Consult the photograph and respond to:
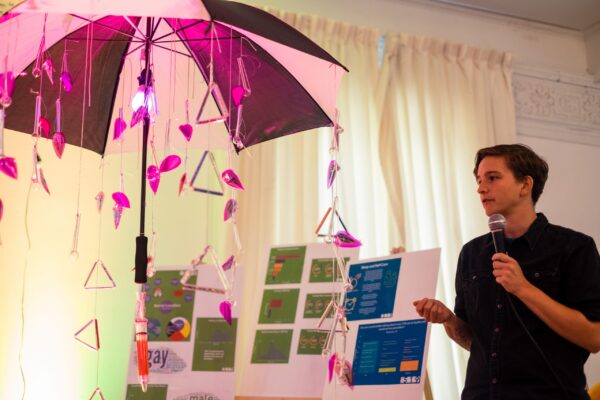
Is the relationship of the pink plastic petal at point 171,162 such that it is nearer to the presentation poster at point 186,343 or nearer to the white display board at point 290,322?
the presentation poster at point 186,343

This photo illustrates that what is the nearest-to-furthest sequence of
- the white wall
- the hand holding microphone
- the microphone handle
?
1. the hand holding microphone
2. the microphone handle
3. the white wall

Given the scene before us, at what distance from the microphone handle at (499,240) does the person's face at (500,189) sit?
12 cm

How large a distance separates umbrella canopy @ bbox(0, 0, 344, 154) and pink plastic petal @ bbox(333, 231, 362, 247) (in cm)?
40

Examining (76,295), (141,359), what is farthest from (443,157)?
(141,359)

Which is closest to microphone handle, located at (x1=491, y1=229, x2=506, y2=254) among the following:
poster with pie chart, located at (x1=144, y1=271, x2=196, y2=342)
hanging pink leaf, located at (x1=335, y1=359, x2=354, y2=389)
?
hanging pink leaf, located at (x1=335, y1=359, x2=354, y2=389)

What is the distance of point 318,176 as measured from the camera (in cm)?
447

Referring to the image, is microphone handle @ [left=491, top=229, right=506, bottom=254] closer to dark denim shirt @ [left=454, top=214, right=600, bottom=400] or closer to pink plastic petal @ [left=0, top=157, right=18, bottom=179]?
dark denim shirt @ [left=454, top=214, right=600, bottom=400]

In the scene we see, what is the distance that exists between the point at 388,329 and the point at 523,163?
1184mm

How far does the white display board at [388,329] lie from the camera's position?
3.05 metres

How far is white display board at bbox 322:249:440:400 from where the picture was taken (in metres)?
3.05

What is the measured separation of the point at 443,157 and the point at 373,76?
69cm

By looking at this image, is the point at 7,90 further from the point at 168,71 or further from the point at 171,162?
the point at 168,71

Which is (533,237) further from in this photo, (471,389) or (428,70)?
(428,70)

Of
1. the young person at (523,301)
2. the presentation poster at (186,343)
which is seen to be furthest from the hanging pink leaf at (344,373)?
the presentation poster at (186,343)
